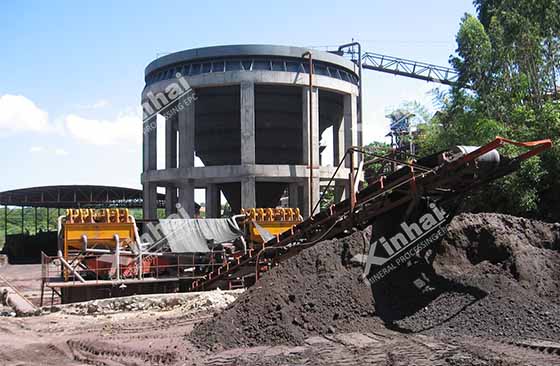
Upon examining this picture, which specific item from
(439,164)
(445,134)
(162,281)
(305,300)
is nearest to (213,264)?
(162,281)

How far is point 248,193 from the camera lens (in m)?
33.4

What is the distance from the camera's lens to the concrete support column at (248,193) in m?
33.2

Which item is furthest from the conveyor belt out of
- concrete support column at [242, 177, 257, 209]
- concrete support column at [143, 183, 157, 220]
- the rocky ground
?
concrete support column at [143, 183, 157, 220]

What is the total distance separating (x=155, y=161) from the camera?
126ft

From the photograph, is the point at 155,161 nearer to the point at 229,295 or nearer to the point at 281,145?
the point at 281,145

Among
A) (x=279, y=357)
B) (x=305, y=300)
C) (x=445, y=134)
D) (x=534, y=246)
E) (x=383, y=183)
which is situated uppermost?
(x=445, y=134)

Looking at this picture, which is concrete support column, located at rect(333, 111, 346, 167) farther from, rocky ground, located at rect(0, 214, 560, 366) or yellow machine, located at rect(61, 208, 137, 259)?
rocky ground, located at rect(0, 214, 560, 366)

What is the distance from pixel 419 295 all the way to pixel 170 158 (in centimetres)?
3125

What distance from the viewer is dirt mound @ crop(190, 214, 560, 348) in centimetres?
912

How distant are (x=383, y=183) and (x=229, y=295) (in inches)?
215

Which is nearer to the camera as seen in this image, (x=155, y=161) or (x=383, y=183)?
(x=383, y=183)

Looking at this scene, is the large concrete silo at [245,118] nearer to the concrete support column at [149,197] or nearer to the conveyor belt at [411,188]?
the concrete support column at [149,197]

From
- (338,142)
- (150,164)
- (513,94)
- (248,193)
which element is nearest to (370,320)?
(513,94)

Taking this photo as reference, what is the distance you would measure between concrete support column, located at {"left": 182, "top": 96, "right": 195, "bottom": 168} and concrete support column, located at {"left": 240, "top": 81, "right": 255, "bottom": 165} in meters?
3.56
